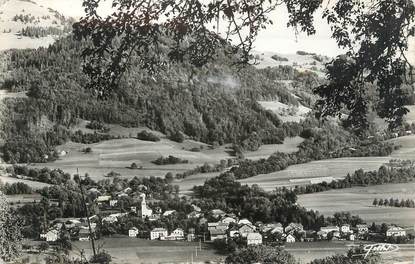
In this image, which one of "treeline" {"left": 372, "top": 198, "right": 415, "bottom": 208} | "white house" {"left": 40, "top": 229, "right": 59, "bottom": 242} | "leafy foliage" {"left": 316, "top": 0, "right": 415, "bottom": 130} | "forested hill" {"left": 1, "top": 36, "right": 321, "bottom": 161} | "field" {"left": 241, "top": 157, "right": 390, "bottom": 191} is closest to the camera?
"leafy foliage" {"left": 316, "top": 0, "right": 415, "bottom": 130}

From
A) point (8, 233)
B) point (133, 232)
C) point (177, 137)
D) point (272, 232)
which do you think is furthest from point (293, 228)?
point (8, 233)

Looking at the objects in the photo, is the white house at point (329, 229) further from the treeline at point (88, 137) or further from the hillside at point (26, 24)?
the hillside at point (26, 24)

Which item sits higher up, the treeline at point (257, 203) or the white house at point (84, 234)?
the treeline at point (257, 203)

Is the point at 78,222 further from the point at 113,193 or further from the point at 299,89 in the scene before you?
the point at 299,89

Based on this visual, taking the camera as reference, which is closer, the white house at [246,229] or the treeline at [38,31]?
the treeline at [38,31]

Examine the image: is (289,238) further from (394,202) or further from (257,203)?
(394,202)

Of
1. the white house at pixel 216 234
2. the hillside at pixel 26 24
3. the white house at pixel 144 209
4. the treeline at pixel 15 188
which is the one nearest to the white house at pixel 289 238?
the white house at pixel 216 234

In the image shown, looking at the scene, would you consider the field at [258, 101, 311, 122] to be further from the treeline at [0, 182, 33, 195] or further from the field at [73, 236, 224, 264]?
the treeline at [0, 182, 33, 195]
